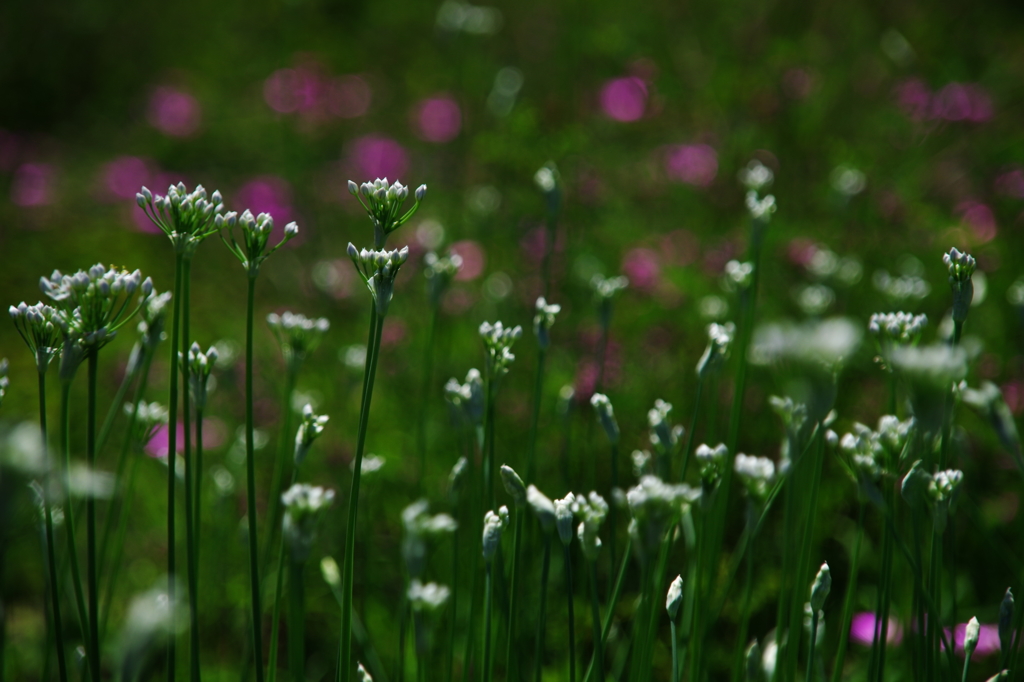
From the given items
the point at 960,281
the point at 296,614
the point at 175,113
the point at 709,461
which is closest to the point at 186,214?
the point at 296,614

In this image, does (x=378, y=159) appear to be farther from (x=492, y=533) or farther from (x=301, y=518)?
(x=301, y=518)

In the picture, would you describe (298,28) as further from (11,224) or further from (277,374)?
(277,374)

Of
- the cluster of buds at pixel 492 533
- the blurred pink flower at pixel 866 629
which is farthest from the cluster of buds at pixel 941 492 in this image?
the blurred pink flower at pixel 866 629

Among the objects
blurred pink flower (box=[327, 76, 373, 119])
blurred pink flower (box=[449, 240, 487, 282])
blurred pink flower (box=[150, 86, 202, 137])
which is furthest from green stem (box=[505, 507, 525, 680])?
blurred pink flower (box=[150, 86, 202, 137])

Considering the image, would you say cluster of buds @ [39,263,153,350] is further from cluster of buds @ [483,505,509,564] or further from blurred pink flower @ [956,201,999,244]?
blurred pink flower @ [956,201,999,244]

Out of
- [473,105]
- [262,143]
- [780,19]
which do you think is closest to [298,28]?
[262,143]

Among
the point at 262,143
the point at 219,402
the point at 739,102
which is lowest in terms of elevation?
the point at 219,402
